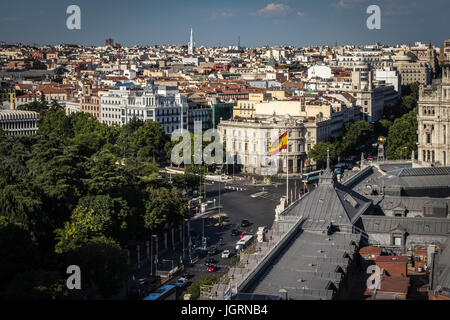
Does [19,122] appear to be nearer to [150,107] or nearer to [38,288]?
[150,107]

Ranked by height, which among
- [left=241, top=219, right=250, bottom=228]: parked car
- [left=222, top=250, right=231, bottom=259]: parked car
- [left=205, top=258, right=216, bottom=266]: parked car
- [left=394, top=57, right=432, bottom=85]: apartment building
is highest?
[left=394, top=57, right=432, bottom=85]: apartment building

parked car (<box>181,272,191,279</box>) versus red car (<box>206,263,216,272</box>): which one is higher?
red car (<box>206,263,216,272</box>)

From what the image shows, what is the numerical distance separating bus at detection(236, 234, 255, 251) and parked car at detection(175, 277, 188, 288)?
295 inches

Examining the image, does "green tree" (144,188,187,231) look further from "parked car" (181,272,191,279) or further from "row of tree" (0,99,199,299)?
"parked car" (181,272,191,279)

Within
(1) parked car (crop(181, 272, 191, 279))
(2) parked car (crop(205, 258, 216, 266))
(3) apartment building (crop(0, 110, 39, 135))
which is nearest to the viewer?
A: (1) parked car (crop(181, 272, 191, 279))

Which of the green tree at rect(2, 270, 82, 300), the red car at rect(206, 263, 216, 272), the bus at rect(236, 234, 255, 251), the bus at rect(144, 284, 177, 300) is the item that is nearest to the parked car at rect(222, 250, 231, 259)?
the bus at rect(236, 234, 255, 251)

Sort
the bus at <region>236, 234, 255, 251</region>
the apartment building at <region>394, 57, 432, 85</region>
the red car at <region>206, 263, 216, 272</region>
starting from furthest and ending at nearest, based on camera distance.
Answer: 1. the apartment building at <region>394, 57, 432, 85</region>
2. the bus at <region>236, 234, 255, 251</region>
3. the red car at <region>206, 263, 216, 272</region>

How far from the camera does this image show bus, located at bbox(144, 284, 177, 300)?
124 ft

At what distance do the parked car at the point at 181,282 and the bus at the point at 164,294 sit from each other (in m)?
2.85

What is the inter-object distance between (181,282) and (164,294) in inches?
222

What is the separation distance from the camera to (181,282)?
43875 mm
